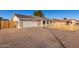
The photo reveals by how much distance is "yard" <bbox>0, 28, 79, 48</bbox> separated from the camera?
8.85 feet

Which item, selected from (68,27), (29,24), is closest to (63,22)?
(68,27)

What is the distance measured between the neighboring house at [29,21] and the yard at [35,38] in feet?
0.23

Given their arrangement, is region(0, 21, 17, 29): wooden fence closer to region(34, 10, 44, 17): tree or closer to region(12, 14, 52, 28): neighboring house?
region(12, 14, 52, 28): neighboring house

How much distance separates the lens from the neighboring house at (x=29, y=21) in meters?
2.74

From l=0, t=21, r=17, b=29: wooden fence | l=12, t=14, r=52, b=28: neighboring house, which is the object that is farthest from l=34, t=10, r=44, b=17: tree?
l=0, t=21, r=17, b=29: wooden fence

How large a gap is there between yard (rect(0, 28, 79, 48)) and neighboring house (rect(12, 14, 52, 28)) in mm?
71

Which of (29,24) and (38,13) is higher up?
(38,13)

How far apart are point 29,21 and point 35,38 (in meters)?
0.25

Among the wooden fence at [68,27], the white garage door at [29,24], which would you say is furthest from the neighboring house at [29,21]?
the wooden fence at [68,27]

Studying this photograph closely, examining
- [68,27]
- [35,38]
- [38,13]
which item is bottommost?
[35,38]

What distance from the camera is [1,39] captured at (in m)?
2.71

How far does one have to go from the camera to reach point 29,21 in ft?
9.09

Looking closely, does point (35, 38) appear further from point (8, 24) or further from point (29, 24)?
point (8, 24)
